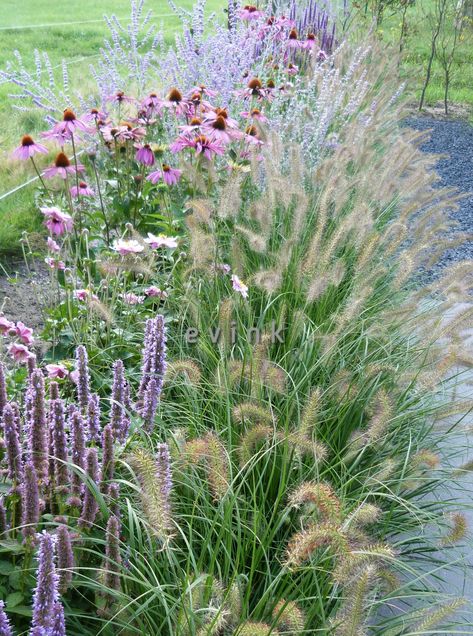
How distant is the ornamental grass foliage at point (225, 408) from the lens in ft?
4.76

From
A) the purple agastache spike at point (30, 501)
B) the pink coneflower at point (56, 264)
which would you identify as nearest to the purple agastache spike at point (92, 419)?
the purple agastache spike at point (30, 501)

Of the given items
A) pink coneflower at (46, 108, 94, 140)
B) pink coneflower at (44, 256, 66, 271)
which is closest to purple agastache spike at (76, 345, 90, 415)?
pink coneflower at (44, 256, 66, 271)

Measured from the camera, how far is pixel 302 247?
305 centimetres

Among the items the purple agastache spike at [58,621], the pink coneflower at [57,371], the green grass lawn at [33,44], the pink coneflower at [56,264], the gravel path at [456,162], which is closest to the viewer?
the purple agastache spike at [58,621]

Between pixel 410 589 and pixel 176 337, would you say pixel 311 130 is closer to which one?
pixel 176 337

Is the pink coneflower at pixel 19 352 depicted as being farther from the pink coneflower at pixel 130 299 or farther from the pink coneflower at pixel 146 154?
the pink coneflower at pixel 146 154

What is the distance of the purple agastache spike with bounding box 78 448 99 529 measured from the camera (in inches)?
57.8

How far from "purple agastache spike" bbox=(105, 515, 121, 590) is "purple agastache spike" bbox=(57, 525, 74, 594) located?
72 mm

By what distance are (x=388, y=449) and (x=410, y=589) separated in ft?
1.56

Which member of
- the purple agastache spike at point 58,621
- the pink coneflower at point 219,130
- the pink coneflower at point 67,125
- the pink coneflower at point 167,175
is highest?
the pink coneflower at point 67,125

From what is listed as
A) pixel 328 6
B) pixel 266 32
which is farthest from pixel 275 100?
pixel 328 6

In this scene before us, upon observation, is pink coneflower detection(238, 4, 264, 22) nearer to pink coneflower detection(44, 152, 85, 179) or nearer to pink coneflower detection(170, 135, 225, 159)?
pink coneflower detection(170, 135, 225, 159)

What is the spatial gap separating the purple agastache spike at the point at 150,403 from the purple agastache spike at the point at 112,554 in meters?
0.46

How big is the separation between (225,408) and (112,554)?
94 cm
